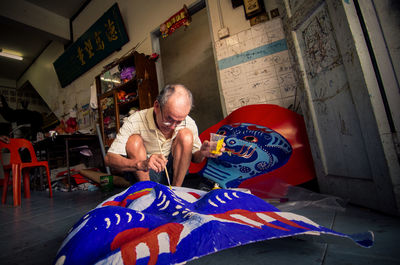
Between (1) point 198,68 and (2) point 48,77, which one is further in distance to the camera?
(2) point 48,77

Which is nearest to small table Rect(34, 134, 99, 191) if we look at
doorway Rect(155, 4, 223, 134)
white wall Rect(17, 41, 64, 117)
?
doorway Rect(155, 4, 223, 134)

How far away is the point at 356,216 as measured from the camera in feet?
2.87

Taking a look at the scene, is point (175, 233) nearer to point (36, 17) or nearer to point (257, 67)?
point (257, 67)

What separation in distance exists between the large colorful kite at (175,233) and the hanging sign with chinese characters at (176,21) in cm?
268

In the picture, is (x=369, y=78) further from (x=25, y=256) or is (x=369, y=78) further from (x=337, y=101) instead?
(x=25, y=256)

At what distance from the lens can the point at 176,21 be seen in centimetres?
268

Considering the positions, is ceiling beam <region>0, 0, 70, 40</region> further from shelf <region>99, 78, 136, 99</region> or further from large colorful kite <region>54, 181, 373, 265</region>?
large colorful kite <region>54, 181, 373, 265</region>

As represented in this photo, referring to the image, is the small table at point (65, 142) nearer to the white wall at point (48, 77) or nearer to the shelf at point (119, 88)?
the shelf at point (119, 88)

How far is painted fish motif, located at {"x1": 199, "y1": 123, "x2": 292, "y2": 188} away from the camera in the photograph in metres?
1.38

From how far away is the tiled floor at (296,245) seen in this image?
0.53 metres

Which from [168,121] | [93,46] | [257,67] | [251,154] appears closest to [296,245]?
[251,154]

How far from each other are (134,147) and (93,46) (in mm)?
3875

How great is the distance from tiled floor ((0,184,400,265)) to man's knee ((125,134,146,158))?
1.89 feet

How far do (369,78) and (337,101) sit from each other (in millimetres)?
222
